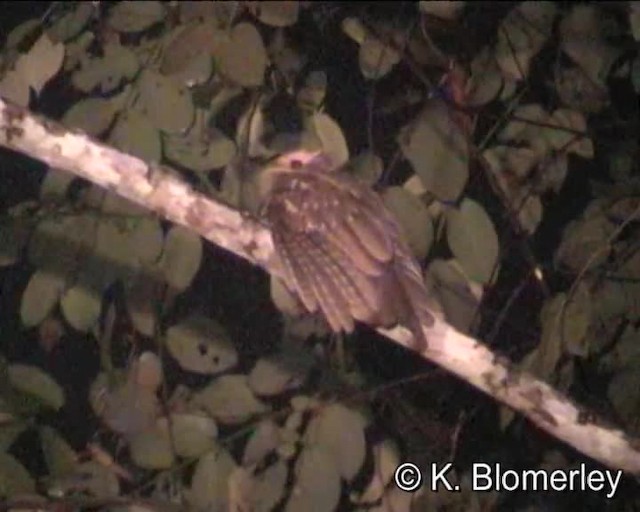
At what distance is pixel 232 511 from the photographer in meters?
2.19

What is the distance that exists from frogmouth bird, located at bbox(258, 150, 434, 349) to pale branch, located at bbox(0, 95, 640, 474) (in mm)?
113

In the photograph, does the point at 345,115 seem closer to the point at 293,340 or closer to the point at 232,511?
the point at 293,340

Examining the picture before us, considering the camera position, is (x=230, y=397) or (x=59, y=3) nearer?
(x=230, y=397)

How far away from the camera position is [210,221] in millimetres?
1979

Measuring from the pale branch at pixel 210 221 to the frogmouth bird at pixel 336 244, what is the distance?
0.11 meters

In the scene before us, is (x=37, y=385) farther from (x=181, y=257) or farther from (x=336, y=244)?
(x=336, y=244)

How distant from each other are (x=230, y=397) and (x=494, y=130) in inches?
28.1

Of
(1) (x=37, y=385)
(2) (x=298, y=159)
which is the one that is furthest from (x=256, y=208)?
(1) (x=37, y=385)

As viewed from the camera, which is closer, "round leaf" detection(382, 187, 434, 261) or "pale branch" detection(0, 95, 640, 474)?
"pale branch" detection(0, 95, 640, 474)

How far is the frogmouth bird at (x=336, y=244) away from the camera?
2105mm

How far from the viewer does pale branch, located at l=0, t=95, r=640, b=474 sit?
1.95 meters

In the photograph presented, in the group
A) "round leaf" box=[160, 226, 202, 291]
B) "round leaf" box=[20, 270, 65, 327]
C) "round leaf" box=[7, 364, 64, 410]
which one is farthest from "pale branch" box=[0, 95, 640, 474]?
"round leaf" box=[7, 364, 64, 410]

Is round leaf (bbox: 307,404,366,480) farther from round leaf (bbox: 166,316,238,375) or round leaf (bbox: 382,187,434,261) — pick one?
round leaf (bbox: 382,187,434,261)

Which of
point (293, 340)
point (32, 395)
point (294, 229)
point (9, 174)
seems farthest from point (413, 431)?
point (9, 174)
